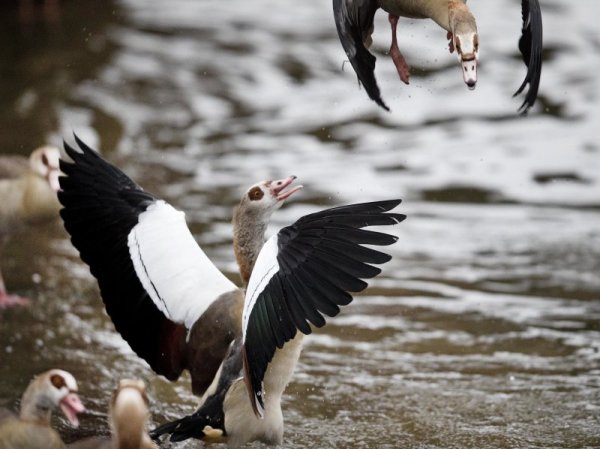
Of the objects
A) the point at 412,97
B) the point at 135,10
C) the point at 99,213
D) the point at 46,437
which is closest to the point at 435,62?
the point at 412,97

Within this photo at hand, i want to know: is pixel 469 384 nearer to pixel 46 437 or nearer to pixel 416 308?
pixel 416 308

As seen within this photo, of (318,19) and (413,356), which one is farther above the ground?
(318,19)

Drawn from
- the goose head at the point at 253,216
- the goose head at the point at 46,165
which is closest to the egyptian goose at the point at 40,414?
the goose head at the point at 253,216

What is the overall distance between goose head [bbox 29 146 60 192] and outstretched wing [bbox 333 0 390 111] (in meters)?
3.28

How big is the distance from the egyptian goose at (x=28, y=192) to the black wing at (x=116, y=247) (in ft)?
7.21

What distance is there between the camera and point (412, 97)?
1199cm

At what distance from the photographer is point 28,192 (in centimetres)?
748

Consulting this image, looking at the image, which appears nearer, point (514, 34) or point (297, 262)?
point (297, 262)

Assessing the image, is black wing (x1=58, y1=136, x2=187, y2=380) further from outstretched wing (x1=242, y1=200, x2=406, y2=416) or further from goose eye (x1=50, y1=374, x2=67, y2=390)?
outstretched wing (x1=242, y1=200, x2=406, y2=416)

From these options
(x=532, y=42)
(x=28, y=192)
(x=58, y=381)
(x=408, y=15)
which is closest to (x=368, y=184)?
(x=28, y=192)

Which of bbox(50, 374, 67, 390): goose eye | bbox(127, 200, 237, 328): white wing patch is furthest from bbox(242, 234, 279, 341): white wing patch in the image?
bbox(50, 374, 67, 390): goose eye

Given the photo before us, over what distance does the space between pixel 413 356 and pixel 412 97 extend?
5719 millimetres

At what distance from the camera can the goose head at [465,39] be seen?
14.2 ft

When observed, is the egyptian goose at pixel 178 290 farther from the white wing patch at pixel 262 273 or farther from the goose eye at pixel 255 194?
the white wing patch at pixel 262 273
